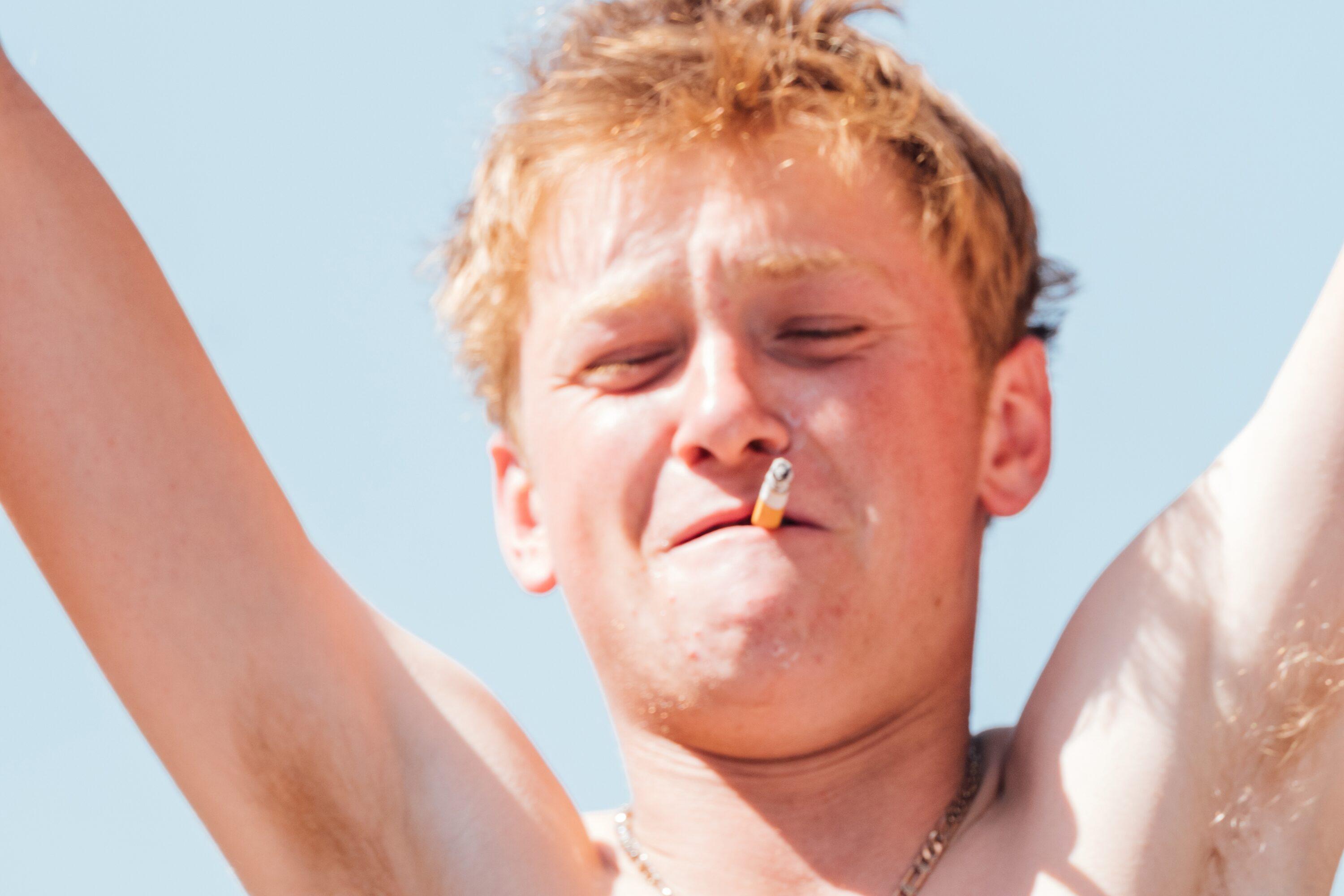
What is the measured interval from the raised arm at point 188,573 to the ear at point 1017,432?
0.72 m

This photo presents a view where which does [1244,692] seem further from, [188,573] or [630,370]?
[188,573]

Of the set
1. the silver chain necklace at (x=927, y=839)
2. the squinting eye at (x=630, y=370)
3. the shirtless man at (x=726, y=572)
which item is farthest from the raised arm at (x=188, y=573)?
the squinting eye at (x=630, y=370)

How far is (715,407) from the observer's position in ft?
5.78

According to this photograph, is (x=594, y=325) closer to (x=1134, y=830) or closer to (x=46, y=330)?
(x=46, y=330)

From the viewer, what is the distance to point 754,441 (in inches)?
70.2

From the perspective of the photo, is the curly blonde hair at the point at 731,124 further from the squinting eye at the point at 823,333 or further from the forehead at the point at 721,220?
the squinting eye at the point at 823,333

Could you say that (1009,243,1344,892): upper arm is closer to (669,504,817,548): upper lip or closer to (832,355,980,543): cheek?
(832,355,980,543): cheek

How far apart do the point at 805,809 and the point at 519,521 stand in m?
0.58

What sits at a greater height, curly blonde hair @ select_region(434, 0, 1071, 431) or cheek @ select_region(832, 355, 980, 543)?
curly blonde hair @ select_region(434, 0, 1071, 431)

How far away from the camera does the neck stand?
1854 millimetres

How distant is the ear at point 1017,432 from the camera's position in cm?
202

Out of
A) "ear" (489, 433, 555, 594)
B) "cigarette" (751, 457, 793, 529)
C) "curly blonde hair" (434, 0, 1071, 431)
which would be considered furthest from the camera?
"ear" (489, 433, 555, 594)

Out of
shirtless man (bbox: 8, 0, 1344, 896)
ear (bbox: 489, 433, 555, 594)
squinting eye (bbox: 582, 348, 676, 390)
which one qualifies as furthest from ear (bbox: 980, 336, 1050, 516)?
ear (bbox: 489, 433, 555, 594)

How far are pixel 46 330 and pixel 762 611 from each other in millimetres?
823
